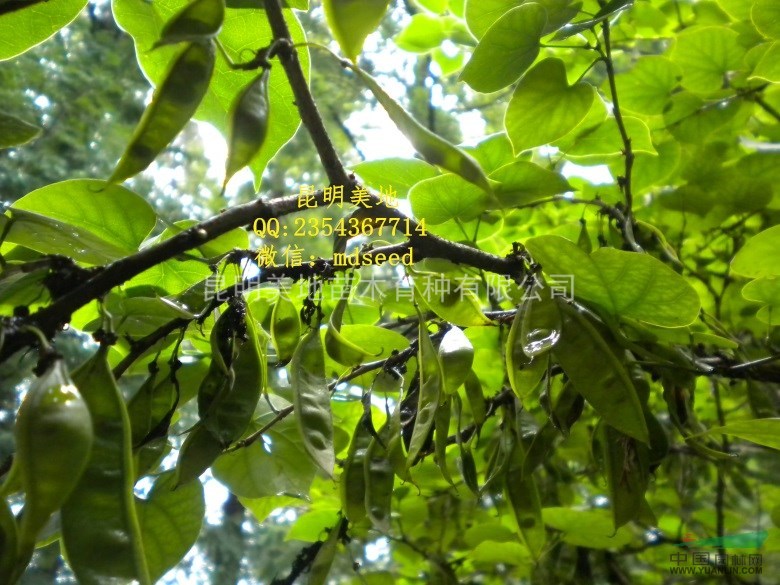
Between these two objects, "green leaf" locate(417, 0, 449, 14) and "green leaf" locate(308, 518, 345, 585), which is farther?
"green leaf" locate(417, 0, 449, 14)

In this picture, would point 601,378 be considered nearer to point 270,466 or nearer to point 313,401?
point 313,401

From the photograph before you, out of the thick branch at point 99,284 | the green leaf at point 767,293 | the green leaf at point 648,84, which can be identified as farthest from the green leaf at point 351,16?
the green leaf at point 648,84

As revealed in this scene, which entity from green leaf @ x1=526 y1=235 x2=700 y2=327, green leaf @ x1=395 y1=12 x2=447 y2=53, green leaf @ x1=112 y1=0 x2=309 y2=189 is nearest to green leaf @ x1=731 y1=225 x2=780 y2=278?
green leaf @ x1=526 y1=235 x2=700 y2=327

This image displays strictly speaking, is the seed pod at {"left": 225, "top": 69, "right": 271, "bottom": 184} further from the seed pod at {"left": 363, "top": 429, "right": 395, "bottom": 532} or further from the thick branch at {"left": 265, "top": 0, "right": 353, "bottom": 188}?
the seed pod at {"left": 363, "top": 429, "right": 395, "bottom": 532}

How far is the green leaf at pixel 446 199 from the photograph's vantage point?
685 mm

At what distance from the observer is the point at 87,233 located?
1.74 feet

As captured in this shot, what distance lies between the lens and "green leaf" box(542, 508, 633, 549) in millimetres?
914

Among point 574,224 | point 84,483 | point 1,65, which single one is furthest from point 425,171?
point 1,65

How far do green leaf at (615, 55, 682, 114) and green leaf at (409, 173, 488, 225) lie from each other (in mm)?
421

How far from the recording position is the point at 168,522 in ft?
1.86

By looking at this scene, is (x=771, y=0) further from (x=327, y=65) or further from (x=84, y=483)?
(x=327, y=65)

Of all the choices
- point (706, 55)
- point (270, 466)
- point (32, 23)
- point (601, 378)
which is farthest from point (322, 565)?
point (706, 55)

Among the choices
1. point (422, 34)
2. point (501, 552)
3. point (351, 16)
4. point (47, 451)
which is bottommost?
point (501, 552)

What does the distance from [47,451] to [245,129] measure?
22 centimetres
